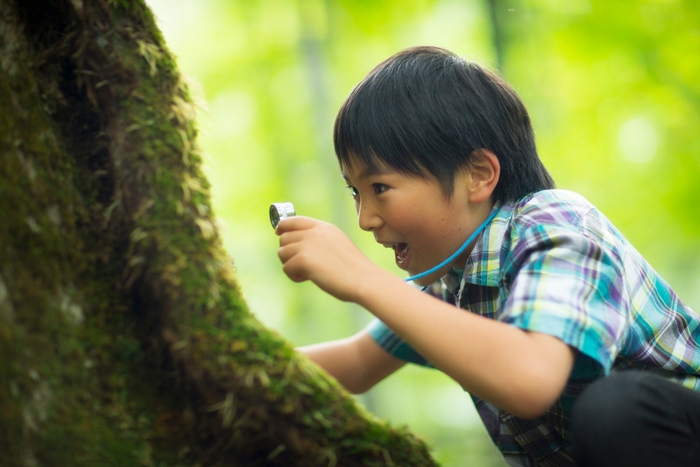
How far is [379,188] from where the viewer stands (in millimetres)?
1859

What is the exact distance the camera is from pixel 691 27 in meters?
7.01

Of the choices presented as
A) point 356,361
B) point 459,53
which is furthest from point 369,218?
point 459,53

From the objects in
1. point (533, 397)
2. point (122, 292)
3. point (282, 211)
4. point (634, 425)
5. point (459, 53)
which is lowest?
point (634, 425)

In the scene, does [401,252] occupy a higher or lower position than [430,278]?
higher

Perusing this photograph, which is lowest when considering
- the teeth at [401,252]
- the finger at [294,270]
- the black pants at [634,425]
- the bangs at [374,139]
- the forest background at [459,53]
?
the black pants at [634,425]

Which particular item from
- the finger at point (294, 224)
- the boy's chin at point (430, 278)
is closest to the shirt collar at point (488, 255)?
the boy's chin at point (430, 278)

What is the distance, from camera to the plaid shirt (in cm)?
136

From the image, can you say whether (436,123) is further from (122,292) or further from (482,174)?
(122,292)

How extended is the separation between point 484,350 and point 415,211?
0.65 m

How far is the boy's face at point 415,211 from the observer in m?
1.84

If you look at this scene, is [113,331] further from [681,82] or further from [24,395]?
[681,82]

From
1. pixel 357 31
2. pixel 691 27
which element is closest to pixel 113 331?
pixel 691 27

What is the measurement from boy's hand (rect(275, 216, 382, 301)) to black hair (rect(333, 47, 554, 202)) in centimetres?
44

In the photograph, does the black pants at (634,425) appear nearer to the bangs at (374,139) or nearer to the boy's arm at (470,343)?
the boy's arm at (470,343)
